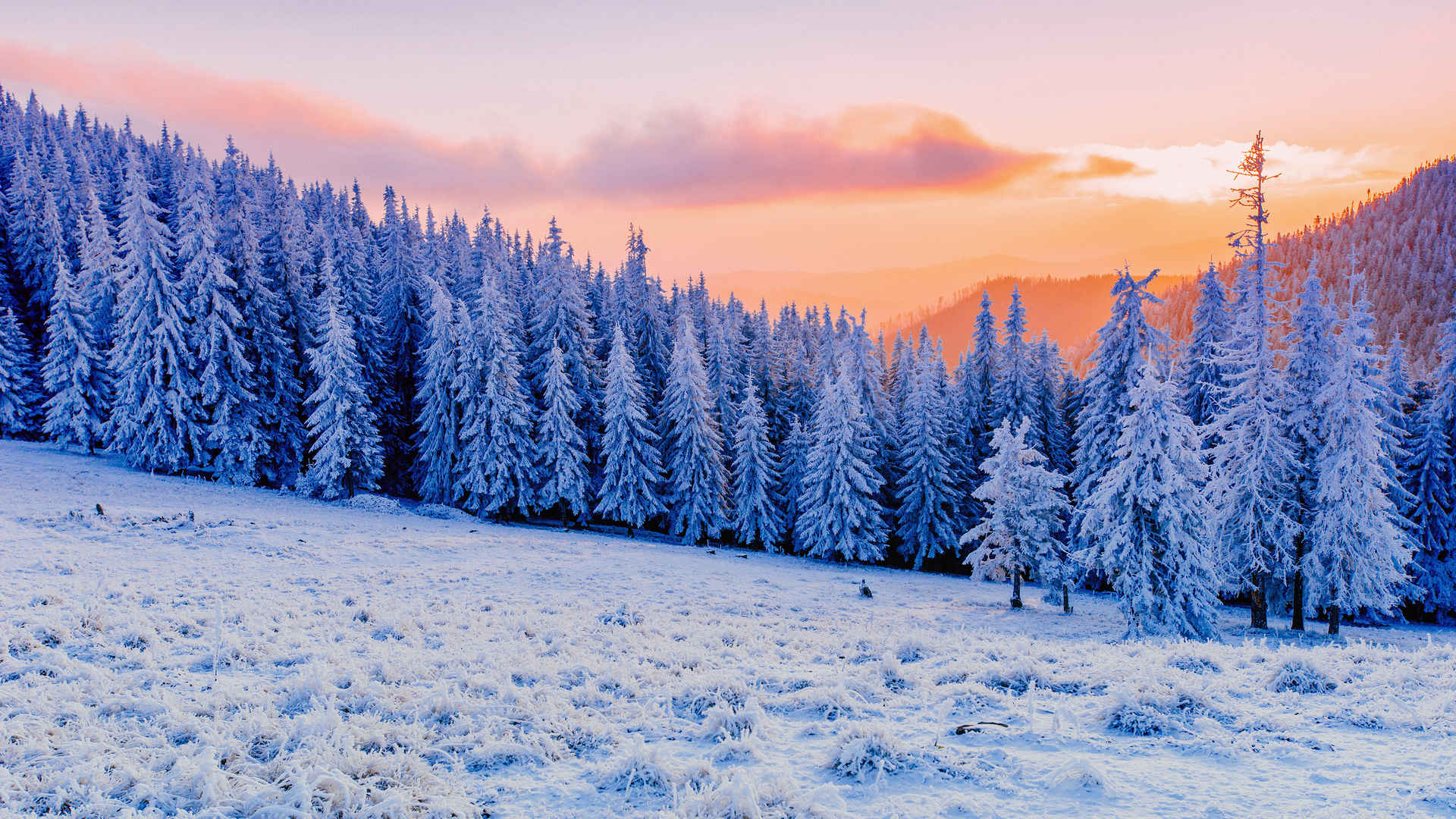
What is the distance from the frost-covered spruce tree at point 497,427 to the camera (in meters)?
44.7

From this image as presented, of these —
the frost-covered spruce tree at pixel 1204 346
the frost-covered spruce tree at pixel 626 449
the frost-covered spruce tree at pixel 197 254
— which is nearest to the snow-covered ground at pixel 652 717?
the frost-covered spruce tree at pixel 626 449

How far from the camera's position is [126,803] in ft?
19.4

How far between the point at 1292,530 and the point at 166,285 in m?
56.3

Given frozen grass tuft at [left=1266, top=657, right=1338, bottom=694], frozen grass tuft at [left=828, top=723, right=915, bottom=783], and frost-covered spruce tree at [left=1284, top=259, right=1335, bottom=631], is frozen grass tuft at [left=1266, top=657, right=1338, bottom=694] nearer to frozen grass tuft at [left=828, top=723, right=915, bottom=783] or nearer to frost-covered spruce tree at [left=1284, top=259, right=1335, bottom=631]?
frozen grass tuft at [left=828, top=723, right=915, bottom=783]

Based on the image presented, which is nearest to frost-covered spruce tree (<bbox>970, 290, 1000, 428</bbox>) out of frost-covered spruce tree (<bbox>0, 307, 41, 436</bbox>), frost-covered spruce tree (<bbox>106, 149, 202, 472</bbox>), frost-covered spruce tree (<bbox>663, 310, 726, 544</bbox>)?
frost-covered spruce tree (<bbox>663, 310, 726, 544</bbox>)

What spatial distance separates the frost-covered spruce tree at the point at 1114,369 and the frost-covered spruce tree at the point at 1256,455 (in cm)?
332

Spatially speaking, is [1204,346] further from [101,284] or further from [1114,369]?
[101,284]

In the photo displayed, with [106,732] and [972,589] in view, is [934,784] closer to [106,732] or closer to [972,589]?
[106,732]

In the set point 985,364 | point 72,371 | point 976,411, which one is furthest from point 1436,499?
point 72,371

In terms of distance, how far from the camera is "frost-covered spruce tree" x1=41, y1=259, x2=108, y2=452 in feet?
150

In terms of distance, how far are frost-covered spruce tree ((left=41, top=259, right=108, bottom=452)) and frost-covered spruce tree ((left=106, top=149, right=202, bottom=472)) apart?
5.90 metres

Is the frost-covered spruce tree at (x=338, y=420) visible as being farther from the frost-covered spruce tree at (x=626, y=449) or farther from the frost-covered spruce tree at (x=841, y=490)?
the frost-covered spruce tree at (x=841, y=490)

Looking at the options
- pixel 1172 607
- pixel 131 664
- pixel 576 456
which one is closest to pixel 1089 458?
pixel 1172 607

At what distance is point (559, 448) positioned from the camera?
45.4 meters
